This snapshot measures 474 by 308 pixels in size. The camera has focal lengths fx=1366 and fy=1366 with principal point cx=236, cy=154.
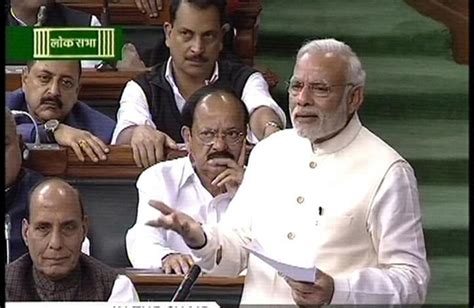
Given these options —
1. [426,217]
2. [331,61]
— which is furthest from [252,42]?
[426,217]

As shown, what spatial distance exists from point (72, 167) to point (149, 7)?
21.1 inches

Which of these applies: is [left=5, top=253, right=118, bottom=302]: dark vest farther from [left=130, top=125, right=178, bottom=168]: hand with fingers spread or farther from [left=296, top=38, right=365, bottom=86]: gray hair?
[left=296, top=38, right=365, bottom=86]: gray hair

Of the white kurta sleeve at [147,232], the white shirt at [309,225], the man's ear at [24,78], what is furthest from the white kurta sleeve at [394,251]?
the man's ear at [24,78]

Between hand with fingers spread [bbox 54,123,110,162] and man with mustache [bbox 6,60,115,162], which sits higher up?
man with mustache [bbox 6,60,115,162]

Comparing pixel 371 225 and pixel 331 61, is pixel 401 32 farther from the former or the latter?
pixel 371 225

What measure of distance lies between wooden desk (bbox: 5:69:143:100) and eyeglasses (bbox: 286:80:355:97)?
461 millimetres

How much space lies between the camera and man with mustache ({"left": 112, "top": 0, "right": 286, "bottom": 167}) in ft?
13.5

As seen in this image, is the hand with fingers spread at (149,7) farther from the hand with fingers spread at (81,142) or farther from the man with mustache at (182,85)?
the hand with fingers spread at (81,142)

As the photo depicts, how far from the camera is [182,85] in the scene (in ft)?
13.7

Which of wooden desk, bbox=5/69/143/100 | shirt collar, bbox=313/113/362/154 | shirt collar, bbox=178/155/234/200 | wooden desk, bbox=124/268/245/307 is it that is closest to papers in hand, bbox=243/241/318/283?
wooden desk, bbox=124/268/245/307

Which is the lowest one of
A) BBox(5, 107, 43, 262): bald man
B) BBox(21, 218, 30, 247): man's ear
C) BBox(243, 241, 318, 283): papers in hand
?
BBox(243, 241, 318, 283): papers in hand

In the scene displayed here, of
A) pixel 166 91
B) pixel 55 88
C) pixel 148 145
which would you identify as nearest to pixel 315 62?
pixel 166 91

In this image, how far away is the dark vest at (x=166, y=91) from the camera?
4.14 metres

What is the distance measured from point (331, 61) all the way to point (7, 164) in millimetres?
1029
